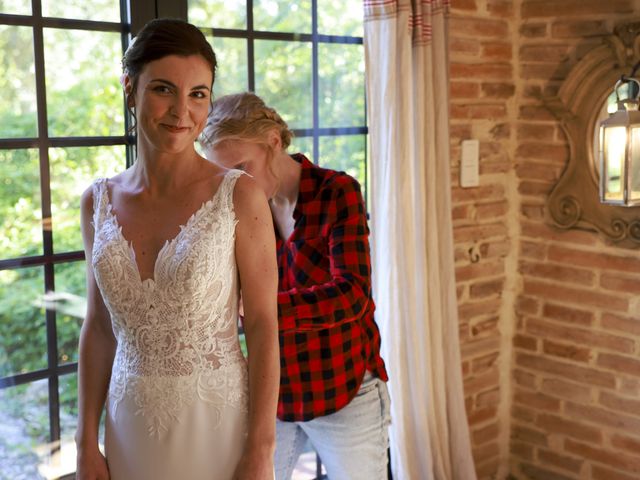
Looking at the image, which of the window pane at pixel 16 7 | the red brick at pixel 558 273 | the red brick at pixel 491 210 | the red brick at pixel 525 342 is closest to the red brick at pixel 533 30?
the red brick at pixel 491 210

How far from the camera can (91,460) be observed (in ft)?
5.68

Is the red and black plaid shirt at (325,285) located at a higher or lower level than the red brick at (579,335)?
higher

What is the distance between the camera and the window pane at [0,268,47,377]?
2.24m

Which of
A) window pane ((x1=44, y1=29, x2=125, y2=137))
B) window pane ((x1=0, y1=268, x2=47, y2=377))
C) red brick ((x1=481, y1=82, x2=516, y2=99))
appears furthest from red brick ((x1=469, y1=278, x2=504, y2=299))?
window pane ((x1=0, y1=268, x2=47, y2=377))

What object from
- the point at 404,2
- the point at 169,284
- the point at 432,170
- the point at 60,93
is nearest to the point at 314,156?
the point at 432,170

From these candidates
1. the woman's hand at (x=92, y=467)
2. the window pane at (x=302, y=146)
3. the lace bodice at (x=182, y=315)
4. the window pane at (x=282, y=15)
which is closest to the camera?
the lace bodice at (x=182, y=315)

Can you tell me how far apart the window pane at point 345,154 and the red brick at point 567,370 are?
967mm

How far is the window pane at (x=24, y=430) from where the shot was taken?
2277 mm

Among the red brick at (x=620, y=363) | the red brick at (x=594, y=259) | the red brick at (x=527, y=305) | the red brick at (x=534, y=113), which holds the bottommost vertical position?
the red brick at (x=620, y=363)

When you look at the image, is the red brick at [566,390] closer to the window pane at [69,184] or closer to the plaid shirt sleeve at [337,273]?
the plaid shirt sleeve at [337,273]

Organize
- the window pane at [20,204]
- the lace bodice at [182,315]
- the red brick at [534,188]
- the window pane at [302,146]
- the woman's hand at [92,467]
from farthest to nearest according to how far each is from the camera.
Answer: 1. the red brick at [534,188]
2. the window pane at [302,146]
3. the window pane at [20,204]
4. the woman's hand at [92,467]
5. the lace bodice at [182,315]

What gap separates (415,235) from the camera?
291 centimetres

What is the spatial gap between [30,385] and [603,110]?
2.05 meters

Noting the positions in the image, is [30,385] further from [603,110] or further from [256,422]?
[603,110]
